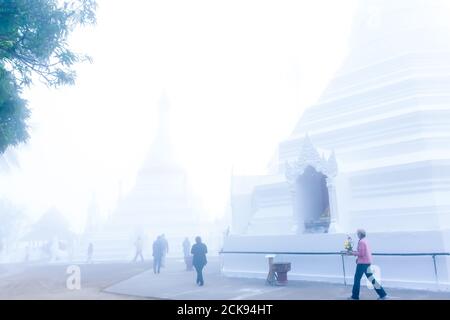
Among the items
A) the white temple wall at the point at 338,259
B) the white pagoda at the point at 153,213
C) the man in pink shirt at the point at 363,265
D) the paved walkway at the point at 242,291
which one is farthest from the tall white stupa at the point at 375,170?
the white pagoda at the point at 153,213

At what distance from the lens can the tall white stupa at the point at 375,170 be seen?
1143cm

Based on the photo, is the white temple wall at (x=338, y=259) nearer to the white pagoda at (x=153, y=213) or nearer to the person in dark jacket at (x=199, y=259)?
the person in dark jacket at (x=199, y=259)

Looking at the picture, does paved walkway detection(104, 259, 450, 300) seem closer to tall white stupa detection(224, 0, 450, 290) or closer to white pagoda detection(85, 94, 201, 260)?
tall white stupa detection(224, 0, 450, 290)

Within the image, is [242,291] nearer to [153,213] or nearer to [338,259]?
[338,259]

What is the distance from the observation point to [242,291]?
425 inches

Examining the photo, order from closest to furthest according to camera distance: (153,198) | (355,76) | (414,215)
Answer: (414,215), (355,76), (153,198)

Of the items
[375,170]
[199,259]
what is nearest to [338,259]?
[375,170]

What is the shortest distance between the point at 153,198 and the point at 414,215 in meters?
28.2

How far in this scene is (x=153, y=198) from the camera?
3703 centimetres

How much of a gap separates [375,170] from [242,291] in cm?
600

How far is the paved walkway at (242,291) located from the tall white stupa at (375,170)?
33.2 inches

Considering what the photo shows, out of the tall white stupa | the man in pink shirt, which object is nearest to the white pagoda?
the tall white stupa

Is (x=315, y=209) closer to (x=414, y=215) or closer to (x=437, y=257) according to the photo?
(x=414, y=215)
